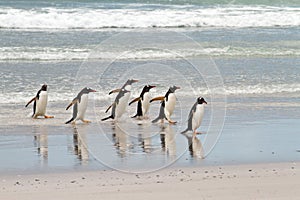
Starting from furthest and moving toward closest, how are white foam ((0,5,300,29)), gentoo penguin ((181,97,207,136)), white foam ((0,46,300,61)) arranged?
white foam ((0,5,300,29)) < white foam ((0,46,300,61)) < gentoo penguin ((181,97,207,136))

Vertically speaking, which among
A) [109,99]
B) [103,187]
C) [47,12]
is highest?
[47,12]

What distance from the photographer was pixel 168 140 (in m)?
7.82

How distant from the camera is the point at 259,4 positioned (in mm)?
34906

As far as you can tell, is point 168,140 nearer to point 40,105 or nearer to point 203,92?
point 40,105

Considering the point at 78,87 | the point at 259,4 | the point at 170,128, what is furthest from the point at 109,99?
the point at 259,4

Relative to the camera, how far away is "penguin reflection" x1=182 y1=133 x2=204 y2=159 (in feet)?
23.1

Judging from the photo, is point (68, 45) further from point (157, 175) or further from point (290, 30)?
point (157, 175)

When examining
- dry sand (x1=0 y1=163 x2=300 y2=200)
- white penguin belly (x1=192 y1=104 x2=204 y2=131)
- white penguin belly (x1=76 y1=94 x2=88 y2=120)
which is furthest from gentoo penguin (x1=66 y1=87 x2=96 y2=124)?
→ dry sand (x1=0 y1=163 x2=300 y2=200)

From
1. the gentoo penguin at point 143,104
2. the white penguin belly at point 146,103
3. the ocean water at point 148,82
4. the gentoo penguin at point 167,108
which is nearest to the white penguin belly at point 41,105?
the ocean water at point 148,82

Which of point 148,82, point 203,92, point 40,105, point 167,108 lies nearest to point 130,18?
point 148,82

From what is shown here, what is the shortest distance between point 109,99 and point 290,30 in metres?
14.1

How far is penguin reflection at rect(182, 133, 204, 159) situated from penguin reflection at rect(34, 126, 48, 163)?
4.83 ft

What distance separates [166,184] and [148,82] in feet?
20.8

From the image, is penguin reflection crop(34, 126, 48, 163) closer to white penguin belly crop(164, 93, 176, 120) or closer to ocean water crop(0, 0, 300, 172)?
ocean water crop(0, 0, 300, 172)
